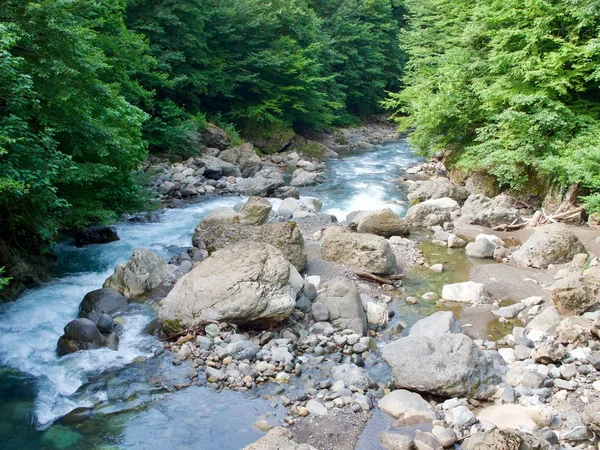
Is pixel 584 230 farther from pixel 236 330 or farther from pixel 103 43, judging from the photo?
pixel 103 43

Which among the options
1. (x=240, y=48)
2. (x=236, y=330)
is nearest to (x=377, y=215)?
(x=236, y=330)

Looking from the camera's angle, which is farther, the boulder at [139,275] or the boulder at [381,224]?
the boulder at [381,224]

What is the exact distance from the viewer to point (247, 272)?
915cm

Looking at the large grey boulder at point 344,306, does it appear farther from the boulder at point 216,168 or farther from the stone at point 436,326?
the boulder at point 216,168

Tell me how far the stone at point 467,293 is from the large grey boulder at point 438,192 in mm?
7861

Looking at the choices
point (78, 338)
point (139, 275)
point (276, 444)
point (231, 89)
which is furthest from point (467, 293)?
point (231, 89)

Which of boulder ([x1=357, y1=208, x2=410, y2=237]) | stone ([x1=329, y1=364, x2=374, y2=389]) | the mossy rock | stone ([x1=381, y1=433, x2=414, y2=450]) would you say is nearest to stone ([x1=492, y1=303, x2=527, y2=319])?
stone ([x1=329, y1=364, x2=374, y2=389])

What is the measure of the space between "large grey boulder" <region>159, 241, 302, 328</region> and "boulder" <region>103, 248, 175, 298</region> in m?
1.53

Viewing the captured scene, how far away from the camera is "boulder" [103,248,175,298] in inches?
419

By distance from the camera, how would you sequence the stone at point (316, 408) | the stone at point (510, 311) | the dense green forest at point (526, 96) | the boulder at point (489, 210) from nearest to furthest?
the stone at point (316, 408)
the stone at point (510, 311)
the dense green forest at point (526, 96)
the boulder at point (489, 210)

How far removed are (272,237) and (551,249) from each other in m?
6.63

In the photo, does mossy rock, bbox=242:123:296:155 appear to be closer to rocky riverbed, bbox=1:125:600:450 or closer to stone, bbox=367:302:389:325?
rocky riverbed, bbox=1:125:600:450

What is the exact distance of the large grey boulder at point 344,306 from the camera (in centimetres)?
935

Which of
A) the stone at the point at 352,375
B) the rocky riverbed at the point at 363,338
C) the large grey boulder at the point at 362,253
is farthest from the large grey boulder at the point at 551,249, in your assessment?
the stone at the point at 352,375
